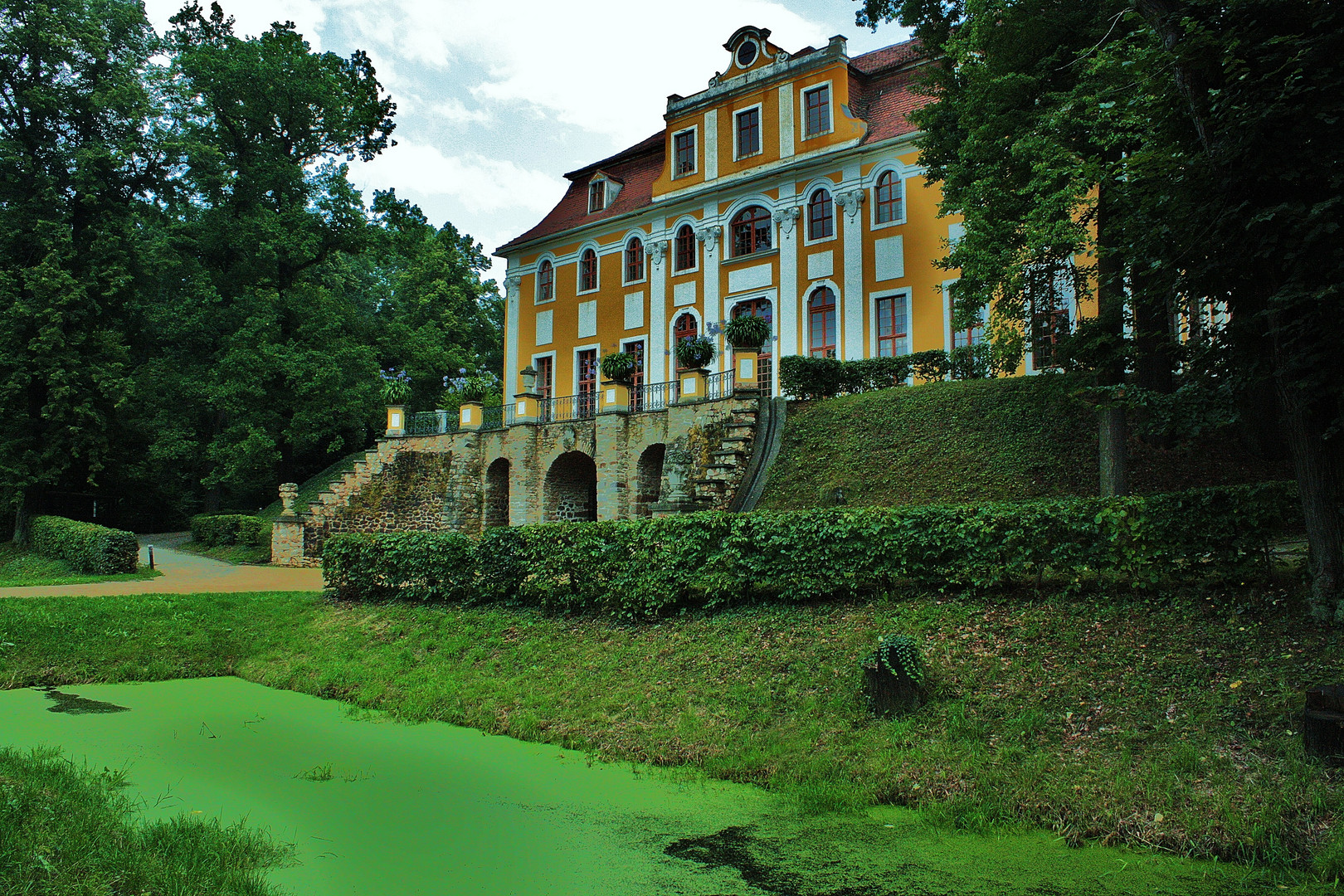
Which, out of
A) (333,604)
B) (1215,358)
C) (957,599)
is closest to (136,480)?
(333,604)

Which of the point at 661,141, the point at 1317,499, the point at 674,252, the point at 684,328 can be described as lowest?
the point at 1317,499

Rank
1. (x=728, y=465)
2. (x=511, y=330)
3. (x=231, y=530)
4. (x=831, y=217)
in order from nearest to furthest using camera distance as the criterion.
Answer: (x=728, y=465) → (x=831, y=217) → (x=231, y=530) → (x=511, y=330)

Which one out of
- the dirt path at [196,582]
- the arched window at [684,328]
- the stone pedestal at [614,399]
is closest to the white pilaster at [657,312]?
the arched window at [684,328]

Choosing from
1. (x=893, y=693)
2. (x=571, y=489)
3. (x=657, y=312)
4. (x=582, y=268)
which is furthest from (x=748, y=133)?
(x=893, y=693)

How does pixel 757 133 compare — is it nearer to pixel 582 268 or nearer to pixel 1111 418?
pixel 582 268

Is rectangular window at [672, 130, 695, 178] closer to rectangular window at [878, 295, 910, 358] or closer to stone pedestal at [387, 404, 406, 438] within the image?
rectangular window at [878, 295, 910, 358]

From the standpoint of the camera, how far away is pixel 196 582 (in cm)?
1759

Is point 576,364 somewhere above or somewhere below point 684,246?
below

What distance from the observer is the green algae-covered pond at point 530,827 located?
166 inches

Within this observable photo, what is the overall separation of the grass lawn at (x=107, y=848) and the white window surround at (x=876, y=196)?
19.8 meters

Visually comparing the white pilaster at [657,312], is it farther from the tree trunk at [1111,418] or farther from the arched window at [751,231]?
the tree trunk at [1111,418]

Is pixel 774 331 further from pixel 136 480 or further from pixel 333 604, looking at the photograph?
pixel 136 480

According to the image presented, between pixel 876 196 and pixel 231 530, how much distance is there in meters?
21.6

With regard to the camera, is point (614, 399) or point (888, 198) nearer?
point (614, 399)
